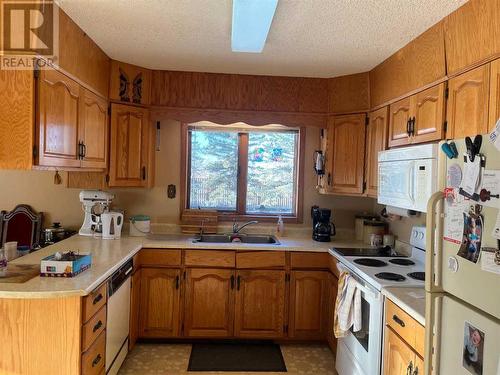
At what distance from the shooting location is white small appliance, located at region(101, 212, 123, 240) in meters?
3.06

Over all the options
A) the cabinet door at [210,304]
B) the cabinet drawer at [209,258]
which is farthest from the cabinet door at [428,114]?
the cabinet door at [210,304]

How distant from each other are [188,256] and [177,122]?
4.38ft

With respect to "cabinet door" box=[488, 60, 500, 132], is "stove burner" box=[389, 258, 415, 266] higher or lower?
lower

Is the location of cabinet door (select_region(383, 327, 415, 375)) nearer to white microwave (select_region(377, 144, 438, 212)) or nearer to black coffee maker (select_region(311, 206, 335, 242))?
white microwave (select_region(377, 144, 438, 212))

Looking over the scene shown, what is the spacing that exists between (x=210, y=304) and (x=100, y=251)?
99 centimetres

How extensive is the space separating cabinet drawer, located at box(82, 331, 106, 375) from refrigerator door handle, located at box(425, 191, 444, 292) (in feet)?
5.54

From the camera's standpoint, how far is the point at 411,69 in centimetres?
237

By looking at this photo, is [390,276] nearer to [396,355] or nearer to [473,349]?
[396,355]

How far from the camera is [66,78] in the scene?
219 centimetres

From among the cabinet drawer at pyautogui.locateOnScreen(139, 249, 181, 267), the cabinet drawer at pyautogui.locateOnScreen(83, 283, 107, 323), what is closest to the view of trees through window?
the cabinet drawer at pyautogui.locateOnScreen(139, 249, 181, 267)

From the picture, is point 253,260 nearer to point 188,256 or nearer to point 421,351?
point 188,256

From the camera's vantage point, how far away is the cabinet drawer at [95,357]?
6.16 ft

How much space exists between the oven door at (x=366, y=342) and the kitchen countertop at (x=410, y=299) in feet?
0.36

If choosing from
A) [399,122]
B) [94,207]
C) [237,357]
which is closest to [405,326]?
[399,122]
